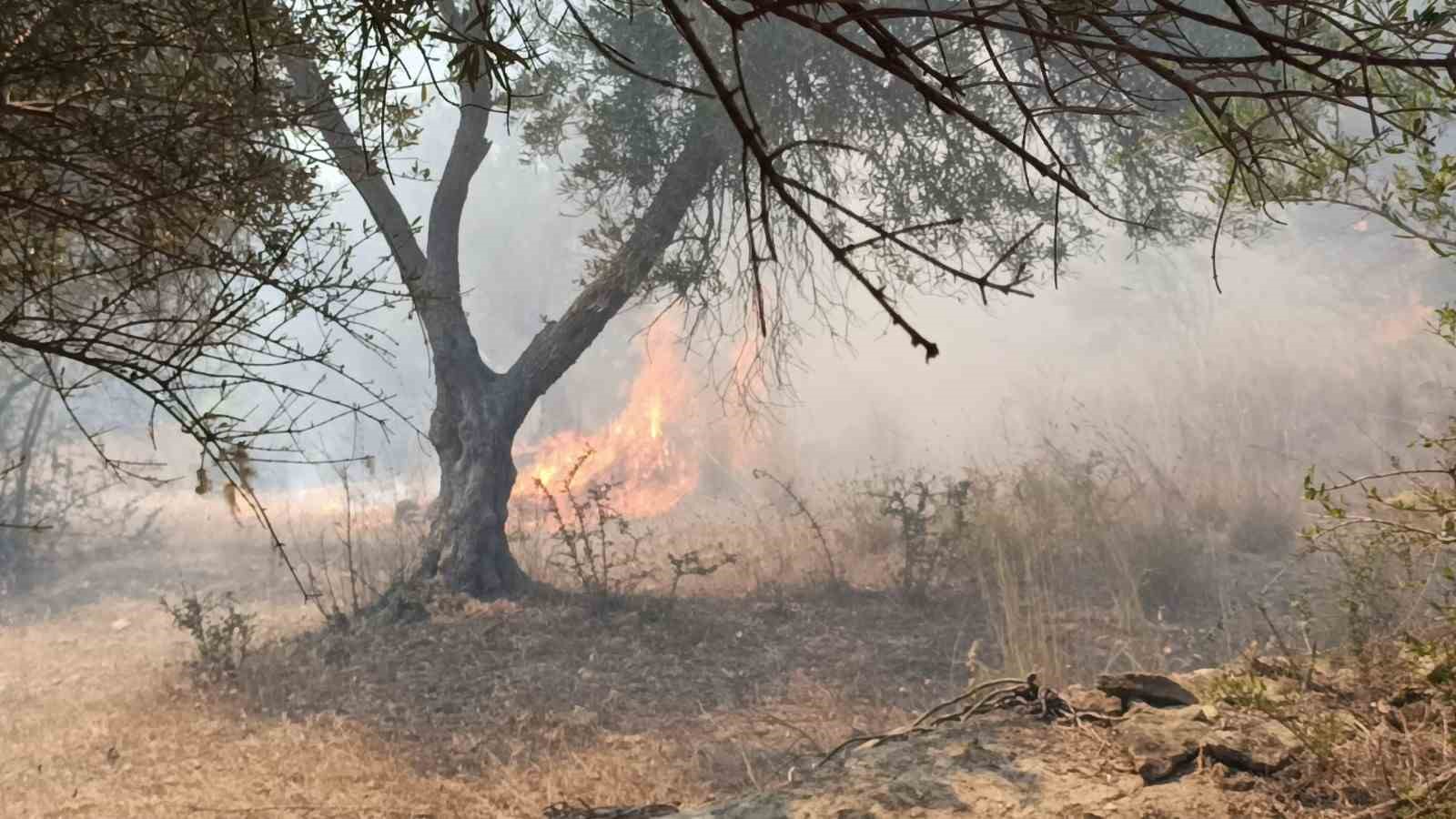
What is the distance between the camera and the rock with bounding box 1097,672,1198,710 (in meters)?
3.35

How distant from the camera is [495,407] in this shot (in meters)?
9.41

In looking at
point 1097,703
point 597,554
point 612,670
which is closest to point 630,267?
point 597,554

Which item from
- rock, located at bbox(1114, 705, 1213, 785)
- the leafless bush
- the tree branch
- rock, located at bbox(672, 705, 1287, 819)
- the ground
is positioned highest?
the tree branch

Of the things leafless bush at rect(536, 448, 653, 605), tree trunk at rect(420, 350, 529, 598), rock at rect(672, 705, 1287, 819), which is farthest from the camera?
tree trunk at rect(420, 350, 529, 598)

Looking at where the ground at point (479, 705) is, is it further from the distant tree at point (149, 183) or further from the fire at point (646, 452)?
the fire at point (646, 452)

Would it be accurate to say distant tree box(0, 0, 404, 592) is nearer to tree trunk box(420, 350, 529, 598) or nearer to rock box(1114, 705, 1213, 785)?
rock box(1114, 705, 1213, 785)

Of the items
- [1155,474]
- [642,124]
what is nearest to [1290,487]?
[1155,474]

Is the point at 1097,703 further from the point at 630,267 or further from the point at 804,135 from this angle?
the point at 630,267

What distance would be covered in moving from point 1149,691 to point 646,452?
2152 cm

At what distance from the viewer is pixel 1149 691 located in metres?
3.37

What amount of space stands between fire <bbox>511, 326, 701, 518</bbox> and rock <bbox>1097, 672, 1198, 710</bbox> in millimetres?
19252

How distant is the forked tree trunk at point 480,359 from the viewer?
9086mm

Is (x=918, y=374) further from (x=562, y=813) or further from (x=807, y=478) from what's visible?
(x=562, y=813)

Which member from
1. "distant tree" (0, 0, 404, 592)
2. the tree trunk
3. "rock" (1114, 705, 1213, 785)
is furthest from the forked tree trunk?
"rock" (1114, 705, 1213, 785)
